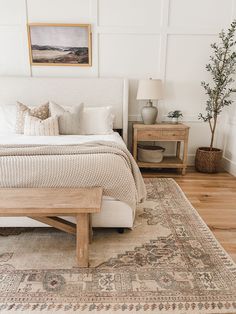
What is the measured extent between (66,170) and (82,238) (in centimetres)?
52

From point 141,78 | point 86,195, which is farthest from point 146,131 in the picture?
point 86,195

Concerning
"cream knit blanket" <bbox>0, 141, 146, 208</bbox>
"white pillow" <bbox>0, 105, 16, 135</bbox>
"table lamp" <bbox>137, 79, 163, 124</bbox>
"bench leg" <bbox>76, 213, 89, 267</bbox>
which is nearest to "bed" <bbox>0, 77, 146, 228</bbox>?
"cream knit blanket" <bbox>0, 141, 146, 208</bbox>

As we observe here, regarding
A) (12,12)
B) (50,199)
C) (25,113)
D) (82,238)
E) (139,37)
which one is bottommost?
(82,238)

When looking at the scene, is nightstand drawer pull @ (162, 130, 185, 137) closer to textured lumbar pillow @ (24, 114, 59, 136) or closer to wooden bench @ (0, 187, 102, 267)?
textured lumbar pillow @ (24, 114, 59, 136)

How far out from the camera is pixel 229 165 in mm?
3893

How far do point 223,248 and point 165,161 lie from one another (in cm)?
195

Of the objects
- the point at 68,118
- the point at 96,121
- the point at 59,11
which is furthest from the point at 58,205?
the point at 59,11

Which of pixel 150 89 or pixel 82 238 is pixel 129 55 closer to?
pixel 150 89

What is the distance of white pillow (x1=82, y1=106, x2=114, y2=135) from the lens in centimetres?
340

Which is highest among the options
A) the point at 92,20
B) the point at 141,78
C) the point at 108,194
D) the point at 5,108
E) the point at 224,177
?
the point at 92,20

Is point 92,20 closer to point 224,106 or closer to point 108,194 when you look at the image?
point 224,106

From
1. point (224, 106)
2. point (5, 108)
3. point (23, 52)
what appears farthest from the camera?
point (224, 106)

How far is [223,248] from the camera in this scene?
1.98m

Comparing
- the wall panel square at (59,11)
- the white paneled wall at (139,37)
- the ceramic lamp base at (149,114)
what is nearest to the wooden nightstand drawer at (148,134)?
the ceramic lamp base at (149,114)
